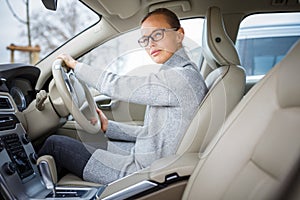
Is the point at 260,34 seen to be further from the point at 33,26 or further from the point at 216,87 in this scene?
the point at 33,26

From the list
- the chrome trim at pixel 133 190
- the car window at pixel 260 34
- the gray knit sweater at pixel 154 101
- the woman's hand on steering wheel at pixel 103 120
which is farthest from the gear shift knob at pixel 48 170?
the car window at pixel 260 34

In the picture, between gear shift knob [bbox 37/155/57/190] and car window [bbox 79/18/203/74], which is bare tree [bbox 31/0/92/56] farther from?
gear shift knob [bbox 37/155/57/190]

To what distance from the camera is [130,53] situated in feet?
5.40

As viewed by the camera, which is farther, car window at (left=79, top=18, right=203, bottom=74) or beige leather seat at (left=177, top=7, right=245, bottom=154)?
car window at (left=79, top=18, right=203, bottom=74)

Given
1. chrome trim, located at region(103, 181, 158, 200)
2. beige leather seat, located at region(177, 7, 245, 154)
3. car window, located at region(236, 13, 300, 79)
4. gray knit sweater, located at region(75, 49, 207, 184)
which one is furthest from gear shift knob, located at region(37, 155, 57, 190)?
car window, located at region(236, 13, 300, 79)

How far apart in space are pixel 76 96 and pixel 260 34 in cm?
104

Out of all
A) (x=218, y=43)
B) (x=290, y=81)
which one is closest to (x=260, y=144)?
(x=290, y=81)

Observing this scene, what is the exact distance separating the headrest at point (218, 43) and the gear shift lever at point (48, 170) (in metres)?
0.79

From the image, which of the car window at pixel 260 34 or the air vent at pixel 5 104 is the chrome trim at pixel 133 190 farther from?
the car window at pixel 260 34

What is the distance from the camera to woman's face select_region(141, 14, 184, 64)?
1432 mm

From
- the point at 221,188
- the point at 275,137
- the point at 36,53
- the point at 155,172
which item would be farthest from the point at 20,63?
the point at 275,137

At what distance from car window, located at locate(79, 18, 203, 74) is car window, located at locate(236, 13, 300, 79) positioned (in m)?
0.31

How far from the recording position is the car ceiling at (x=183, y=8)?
1.88 m

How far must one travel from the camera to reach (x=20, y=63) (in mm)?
1714
